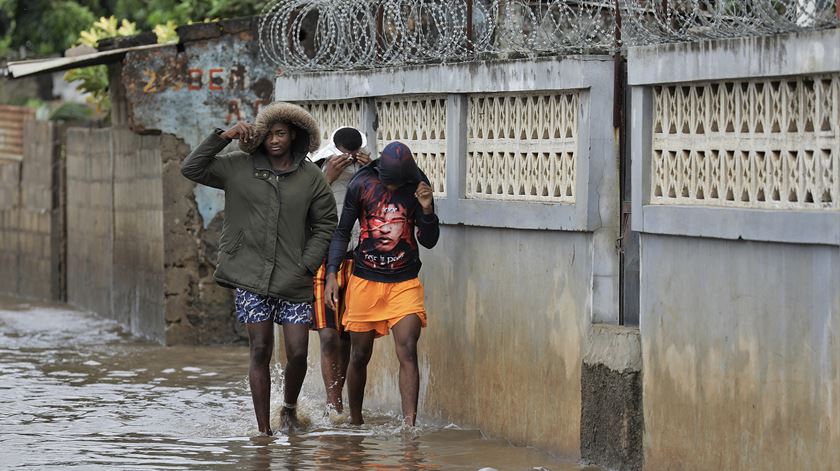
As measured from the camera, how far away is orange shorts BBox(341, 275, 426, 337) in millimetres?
9250

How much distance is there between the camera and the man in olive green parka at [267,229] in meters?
9.12

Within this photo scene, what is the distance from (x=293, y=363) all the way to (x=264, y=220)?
32.1 inches

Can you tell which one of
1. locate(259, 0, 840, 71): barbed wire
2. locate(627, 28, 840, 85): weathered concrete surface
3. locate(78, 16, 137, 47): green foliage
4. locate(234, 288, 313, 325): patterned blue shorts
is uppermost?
locate(78, 16, 137, 47): green foliage

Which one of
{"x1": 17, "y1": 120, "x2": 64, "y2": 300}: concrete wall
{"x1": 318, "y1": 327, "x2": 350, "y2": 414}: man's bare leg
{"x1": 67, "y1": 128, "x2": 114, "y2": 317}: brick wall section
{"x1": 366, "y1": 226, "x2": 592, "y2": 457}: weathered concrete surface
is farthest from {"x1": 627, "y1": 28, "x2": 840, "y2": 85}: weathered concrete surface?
{"x1": 17, "y1": 120, "x2": 64, "y2": 300}: concrete wall

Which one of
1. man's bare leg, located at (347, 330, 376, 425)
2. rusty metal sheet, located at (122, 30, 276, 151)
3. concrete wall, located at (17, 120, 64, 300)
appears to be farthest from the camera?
concrete wall, located at (17, 120, 64, 300)

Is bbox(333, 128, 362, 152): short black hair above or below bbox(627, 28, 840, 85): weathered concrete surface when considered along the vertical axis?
below

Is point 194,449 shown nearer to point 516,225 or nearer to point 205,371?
point 516,225

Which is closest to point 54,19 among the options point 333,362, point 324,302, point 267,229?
point 333,362

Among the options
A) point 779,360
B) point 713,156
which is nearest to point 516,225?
point 713,156

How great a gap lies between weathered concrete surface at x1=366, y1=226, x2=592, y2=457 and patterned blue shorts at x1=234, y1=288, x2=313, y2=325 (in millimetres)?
981

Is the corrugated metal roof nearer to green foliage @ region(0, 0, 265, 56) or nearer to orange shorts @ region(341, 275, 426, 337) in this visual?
orange shorts @ region(341, 275, 426, 337)

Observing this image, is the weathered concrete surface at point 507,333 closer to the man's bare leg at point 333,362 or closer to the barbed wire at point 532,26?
the man's bare leg at point 333,362

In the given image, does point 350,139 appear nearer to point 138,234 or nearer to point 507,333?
point 507,333

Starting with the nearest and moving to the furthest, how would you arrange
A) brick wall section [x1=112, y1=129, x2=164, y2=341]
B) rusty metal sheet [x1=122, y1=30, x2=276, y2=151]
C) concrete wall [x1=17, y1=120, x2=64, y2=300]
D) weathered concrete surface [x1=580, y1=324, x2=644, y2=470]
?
weathered concrete surface [x1=580, y1=324, x2=644, y2=470] < rusty metal sheet [x1=122, y1=30, x2=276, y2=151] < brick wall section [x1=112, y1=129, x2=164, y2=341] < concrete wall [x1=17, y1=120, x2=64, y2=300]
